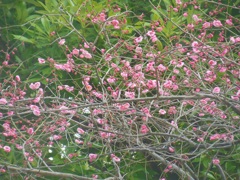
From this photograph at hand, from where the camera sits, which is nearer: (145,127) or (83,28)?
(145,127)

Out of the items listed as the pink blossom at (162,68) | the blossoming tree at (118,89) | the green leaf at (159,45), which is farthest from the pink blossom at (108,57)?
the green leaf at (159,45)

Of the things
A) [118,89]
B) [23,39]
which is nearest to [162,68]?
[118,89]

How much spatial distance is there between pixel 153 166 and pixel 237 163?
69 centimetres

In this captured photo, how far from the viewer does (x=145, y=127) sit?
14.1 ft

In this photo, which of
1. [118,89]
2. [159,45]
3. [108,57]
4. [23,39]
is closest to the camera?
[108,57]

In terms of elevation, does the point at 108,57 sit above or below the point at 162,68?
above

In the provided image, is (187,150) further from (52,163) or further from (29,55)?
(29,55)

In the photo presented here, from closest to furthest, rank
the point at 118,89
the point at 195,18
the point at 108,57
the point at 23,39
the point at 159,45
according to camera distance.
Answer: the point at 108,57 < the point at 118,89 < the point at 195,18 < the point at 159,45 < the point at 23,39

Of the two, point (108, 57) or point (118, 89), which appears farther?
point (118, 89)

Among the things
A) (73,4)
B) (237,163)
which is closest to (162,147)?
(237,163)

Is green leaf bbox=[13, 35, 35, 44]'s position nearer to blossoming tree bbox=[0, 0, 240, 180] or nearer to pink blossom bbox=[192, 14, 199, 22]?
blossoming tree bbox=[0, 0, 240, 180]

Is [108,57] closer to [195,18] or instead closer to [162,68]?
[162,68]

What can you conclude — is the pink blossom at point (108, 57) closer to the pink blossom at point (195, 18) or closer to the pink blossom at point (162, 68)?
the pink blossom at point (162, 68)

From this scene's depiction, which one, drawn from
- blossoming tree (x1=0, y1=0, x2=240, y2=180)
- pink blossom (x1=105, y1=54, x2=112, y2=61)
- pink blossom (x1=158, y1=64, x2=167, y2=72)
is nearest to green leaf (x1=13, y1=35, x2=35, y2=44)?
blossoming tree (x1=0, y1=0, x2=240, y2=180)
